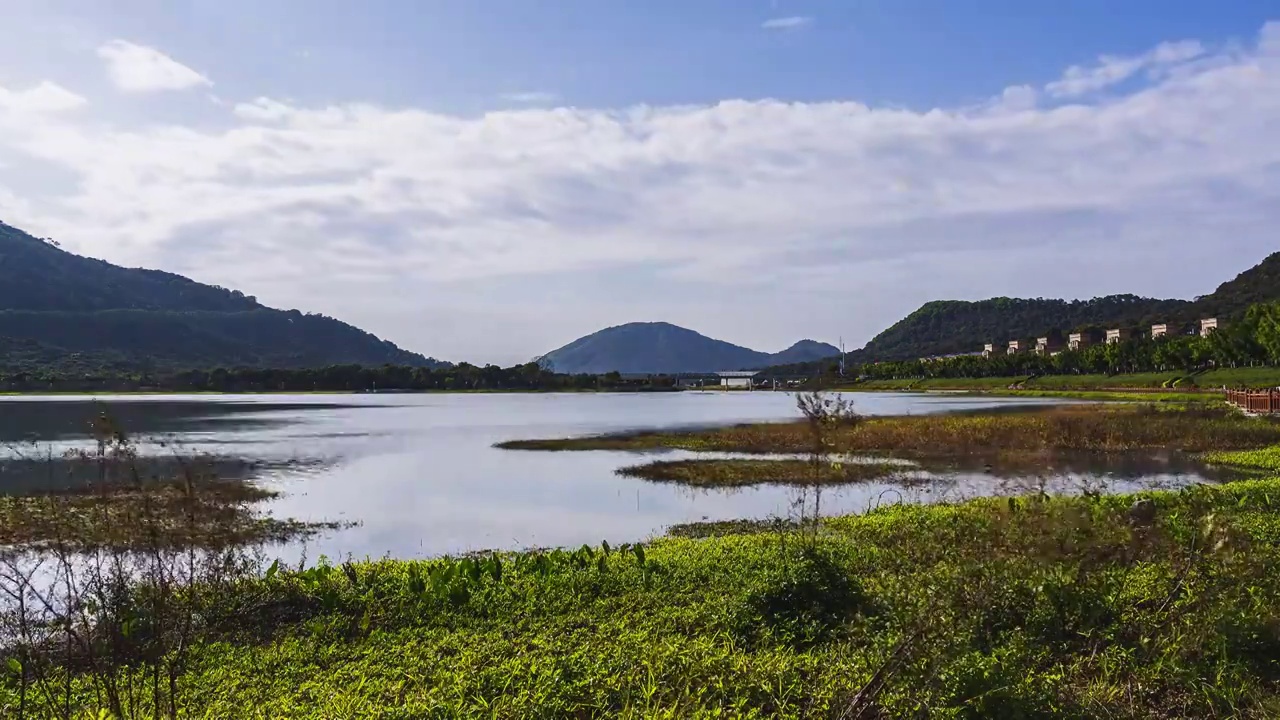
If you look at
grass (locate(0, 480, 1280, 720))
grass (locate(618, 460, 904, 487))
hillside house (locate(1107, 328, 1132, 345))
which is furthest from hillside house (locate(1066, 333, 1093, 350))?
grass (locate(0, 480, 1280, 720))

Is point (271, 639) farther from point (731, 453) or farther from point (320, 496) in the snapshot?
point (731, 453)

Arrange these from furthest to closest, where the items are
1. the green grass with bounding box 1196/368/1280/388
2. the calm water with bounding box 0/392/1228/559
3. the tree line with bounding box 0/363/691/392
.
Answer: the tree line with bounding box 0/363/691/392, the green grass with bounding box 1196/368/1280/388, the calm water with bounding box 0/392/1228/559

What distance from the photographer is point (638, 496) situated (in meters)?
25.3

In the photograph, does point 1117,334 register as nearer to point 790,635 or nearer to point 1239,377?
point 1239,377

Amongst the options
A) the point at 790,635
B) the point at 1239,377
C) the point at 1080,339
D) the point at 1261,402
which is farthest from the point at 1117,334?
the point at 790,635

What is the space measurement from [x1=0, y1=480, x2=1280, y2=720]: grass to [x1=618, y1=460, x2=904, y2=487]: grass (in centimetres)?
1694

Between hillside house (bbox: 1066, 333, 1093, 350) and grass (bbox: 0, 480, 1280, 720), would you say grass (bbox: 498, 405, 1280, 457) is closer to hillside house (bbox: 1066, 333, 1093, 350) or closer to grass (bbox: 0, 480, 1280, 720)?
grass (bbox: 0, 480, 1280, 720)

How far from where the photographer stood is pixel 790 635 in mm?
7395

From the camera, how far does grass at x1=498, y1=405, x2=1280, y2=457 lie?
3478 cm

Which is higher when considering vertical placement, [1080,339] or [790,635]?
[1080,339]

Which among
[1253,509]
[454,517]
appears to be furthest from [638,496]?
[1253,509]

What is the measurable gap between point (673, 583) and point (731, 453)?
93.0 ft

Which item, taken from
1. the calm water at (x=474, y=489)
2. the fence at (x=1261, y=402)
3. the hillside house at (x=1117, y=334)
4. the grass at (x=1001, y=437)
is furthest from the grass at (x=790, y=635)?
the hillside house at (x=1117, y=334)

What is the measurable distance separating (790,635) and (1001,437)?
34369 mm
